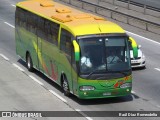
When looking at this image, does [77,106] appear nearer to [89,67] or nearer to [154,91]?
[89,67]

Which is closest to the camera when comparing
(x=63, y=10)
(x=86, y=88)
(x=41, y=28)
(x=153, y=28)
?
(x=86, y=88)

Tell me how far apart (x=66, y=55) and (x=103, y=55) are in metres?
1.74

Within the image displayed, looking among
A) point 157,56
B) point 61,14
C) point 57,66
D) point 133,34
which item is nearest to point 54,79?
point 57,66

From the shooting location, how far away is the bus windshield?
21391 millimetres

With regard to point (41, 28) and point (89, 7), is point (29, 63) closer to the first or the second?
point (41, 28)

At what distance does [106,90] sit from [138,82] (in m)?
4.29

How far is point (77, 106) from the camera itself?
70.5 ft

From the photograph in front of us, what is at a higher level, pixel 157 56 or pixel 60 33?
pixel 60 33

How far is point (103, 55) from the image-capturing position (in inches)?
845

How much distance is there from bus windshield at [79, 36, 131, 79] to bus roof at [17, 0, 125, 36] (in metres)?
0.35

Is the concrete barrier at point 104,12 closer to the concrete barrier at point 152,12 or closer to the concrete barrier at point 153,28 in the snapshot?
the concrete barrier at point 152,12

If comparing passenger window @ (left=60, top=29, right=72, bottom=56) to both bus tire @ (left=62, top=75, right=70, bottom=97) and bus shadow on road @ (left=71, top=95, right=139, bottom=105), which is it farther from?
bus shadow on road @ (left=71, top=95, right=139, bottom=105)

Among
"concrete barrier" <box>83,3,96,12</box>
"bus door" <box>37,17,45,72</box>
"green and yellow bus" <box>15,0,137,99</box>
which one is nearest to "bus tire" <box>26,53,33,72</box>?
→ "bus door" <box>37,17,45,72</box>

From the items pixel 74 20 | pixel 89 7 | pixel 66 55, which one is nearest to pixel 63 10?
pixel 74 20
